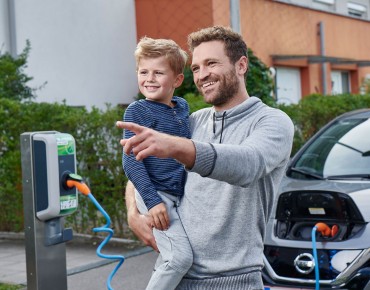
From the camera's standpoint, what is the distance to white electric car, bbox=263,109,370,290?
4.41 meters

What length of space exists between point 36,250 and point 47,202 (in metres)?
0.35

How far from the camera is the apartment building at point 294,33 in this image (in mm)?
14789

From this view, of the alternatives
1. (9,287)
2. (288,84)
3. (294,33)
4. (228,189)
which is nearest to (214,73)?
(228,189)

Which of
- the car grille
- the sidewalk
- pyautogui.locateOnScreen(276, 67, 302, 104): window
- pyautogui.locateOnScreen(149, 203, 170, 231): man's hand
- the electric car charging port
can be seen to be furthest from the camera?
pyautogui.locateOnScreen(276, 67, 302, 104): window

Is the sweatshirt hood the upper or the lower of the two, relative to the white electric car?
upper

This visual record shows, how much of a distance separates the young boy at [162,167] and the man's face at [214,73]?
300 millimetres

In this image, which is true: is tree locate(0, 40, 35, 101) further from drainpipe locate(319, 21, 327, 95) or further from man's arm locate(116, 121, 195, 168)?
drainpipe locate(319, 21, 327, 95)

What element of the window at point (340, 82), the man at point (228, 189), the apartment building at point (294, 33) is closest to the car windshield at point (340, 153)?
the man at point (228, 189)

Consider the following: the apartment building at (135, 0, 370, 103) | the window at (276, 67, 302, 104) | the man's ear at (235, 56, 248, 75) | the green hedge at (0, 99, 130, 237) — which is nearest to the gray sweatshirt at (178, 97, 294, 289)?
the man's ear at (235, 56, 248, 75)

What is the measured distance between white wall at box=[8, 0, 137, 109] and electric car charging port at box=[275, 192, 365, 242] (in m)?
8.25

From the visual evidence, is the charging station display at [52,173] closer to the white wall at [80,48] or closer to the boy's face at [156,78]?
the boy's face at [156,78]

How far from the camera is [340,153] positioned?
576 centimetres

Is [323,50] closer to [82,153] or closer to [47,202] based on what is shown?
[82,153]

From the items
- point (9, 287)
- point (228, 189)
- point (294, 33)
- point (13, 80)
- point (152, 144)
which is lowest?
point (9, 287)
